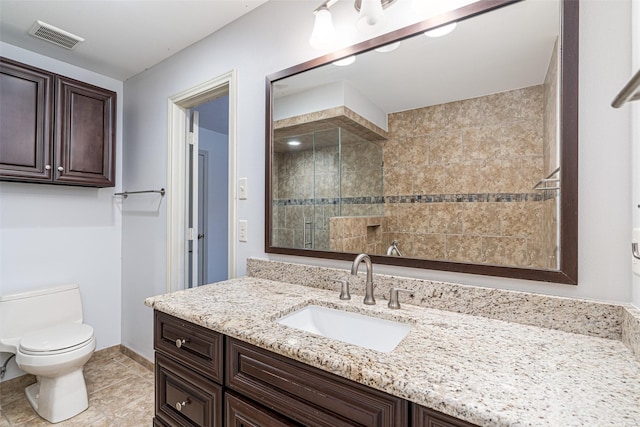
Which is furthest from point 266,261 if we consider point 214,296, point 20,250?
point 20,250

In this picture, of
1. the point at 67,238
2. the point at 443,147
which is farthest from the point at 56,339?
the point at 443,147

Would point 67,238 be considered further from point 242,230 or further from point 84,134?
point 242,230

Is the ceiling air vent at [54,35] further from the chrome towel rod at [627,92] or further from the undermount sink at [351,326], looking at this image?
the chrome towel rod at [627,92]

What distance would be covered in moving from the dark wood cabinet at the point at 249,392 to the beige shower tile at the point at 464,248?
0.62m

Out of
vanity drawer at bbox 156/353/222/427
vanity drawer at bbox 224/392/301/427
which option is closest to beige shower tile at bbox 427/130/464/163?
vanity drawer at bbox 224/392/301/427

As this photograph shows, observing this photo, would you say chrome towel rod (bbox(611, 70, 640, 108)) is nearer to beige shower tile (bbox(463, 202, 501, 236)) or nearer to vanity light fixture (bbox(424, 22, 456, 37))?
beige shower tile (bbox(463, 202, 501, 236))

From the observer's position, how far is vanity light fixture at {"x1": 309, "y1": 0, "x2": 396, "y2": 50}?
1.14 meters

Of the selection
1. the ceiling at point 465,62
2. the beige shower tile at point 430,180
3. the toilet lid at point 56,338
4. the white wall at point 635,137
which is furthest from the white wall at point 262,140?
the toilet lid at point 56,338

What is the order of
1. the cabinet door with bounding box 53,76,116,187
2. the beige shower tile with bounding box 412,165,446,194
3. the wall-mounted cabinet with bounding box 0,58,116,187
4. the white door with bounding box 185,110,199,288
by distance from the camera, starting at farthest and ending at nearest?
the white door with bounding box 185,110,199,288 < the cabinet door with bounding box 53,76,116,187 < the wall-mounted cabinet with bounding box 0,58,116,187 < the beige shower tile with bounding box 412,165,446,194

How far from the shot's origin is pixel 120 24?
1.85 meters

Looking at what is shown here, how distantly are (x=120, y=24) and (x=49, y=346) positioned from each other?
1.98m

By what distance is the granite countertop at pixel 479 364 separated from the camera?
563 mm

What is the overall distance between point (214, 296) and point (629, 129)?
1.55 meters

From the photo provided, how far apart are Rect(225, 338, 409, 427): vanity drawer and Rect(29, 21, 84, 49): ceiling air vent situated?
227 cm
